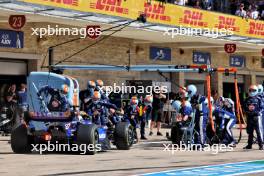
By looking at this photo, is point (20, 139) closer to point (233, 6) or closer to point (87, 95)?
point (87, 95)

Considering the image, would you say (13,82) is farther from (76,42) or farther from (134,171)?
(134,171)

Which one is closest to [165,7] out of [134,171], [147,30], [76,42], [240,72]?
[147,30]

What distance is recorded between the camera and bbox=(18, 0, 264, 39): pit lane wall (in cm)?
2182

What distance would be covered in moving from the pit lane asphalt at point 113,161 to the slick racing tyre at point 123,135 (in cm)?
25

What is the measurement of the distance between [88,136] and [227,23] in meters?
16.1

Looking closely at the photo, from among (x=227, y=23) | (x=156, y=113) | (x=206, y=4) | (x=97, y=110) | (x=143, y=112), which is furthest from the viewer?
(x=206, y=4)

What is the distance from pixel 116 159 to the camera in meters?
13.8

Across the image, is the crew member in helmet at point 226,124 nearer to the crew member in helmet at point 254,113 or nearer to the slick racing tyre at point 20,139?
the crew member in helmet at point 254,113

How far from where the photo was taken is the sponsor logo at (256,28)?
102 ft

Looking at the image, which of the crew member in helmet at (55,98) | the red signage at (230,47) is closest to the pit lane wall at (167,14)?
the red signage at (230,47)

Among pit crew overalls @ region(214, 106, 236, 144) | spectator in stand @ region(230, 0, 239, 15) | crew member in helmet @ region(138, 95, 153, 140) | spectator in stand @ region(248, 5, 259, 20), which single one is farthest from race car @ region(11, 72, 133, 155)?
spectator in stand @ region(230, 0, 239, 15)

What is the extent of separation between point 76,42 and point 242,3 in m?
10.5

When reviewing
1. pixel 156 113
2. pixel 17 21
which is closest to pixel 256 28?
pixel 156 113

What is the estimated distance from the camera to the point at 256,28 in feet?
104
